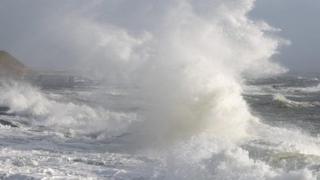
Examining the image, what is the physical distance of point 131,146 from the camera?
69.8ft

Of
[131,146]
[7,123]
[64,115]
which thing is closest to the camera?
[131,146]

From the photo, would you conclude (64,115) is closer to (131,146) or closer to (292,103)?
(131,146)

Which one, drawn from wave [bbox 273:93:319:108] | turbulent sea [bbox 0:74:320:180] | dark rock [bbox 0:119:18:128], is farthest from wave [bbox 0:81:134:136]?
wave [bbox 273:93:319:108]

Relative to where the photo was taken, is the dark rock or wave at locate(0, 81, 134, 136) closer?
the dark rock

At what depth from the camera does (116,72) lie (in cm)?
5384

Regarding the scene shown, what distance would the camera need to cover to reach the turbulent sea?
52.6 feet

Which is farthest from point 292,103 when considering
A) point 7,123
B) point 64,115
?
point 7,123

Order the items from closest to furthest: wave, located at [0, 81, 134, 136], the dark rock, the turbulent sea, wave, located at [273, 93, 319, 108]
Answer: the turbulent sea → the dark rock → wave, located at [0, 81, 134, 136] → wave, located at [273, 93, 319, 108]

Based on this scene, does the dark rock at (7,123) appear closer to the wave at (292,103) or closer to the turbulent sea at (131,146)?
the turbulent sea at (131,146)

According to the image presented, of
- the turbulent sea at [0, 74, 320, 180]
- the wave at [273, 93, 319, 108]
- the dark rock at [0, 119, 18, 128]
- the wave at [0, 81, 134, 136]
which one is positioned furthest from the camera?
the wave at [273, 93, 319, 108]

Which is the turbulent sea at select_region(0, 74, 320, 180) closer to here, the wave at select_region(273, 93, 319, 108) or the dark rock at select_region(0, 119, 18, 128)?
the dark rock at select_region(0, 119, 18, 128)

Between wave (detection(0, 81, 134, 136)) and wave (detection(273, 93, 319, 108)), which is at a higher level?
wave (detection(273, 93, 319, 108))

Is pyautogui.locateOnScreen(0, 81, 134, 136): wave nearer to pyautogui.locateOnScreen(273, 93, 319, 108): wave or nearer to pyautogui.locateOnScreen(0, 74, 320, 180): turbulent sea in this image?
pyautogui.locateOnScreen(0, 74, 320, 180): turbulent sea

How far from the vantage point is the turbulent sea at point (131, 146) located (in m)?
16.0
